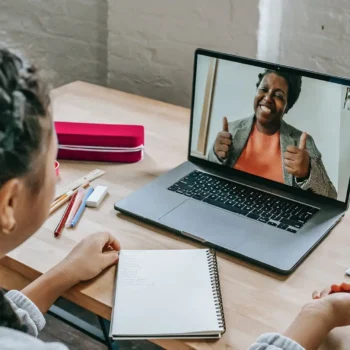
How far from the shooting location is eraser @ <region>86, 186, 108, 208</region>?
1.05 metres

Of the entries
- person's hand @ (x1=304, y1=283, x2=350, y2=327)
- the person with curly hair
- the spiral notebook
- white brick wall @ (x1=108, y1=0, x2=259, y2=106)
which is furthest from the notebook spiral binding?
white brick wall @ (x1=108, y1=0, x2=259, y2=106)

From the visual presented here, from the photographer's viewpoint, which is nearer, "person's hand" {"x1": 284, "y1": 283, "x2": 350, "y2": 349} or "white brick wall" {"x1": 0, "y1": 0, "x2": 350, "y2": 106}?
"person's hand" {"x1": 284, "y1": 283, "x2": 350, "y2": 349}

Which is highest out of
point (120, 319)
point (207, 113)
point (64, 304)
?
point (207, 113)

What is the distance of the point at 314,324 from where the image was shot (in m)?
0.75

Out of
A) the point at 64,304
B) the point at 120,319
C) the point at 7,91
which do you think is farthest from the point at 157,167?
the point at 64,304

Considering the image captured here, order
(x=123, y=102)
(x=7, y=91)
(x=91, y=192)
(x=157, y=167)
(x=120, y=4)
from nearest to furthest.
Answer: (x=7, y=91), (x=91, y=192), (x=157, y=167), (x=123, y=102), (x=120, y=4)

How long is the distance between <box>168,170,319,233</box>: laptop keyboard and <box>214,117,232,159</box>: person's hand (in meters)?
0.05

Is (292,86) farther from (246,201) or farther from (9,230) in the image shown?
(9,230)

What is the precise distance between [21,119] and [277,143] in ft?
1.82

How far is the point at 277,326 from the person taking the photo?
77cm

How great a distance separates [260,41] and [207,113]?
0.46m

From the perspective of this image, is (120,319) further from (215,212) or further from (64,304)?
(64,304)

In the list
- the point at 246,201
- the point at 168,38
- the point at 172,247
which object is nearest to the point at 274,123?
the point at 246,201

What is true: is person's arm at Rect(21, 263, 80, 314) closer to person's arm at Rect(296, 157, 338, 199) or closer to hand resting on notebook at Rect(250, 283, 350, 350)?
hand resting on notebook at Rect(250, 283, 350, 350)
